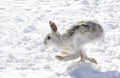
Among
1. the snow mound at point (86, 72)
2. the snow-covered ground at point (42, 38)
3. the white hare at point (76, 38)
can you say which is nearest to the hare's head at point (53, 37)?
the white hare at point (76, 38)

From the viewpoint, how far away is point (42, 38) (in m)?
8.06

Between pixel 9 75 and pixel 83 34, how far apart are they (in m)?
1.31

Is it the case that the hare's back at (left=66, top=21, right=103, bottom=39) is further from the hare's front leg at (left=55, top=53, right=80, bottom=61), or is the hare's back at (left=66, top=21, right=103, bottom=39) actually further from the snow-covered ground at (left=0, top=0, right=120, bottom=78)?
the snow-covered ground at (left=0, top=0, right=120, bottom=78)

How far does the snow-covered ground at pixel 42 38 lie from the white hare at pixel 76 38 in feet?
0.50

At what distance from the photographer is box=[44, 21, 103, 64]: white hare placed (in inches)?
259

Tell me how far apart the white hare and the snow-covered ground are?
0.15 metres

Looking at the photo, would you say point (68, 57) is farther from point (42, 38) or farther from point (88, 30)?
point (42, 38)

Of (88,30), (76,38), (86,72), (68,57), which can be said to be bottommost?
(86,72)

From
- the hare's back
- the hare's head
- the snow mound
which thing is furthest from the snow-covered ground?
the hare's back

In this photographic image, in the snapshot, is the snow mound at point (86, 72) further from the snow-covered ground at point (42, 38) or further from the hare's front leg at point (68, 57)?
the hare's front leg at point (68, 57)

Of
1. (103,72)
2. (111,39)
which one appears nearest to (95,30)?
(103,72)

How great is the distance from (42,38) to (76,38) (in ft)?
5.18

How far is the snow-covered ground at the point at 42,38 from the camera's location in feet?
21.1

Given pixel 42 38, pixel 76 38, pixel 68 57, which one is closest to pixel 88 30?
pixel 76 38
